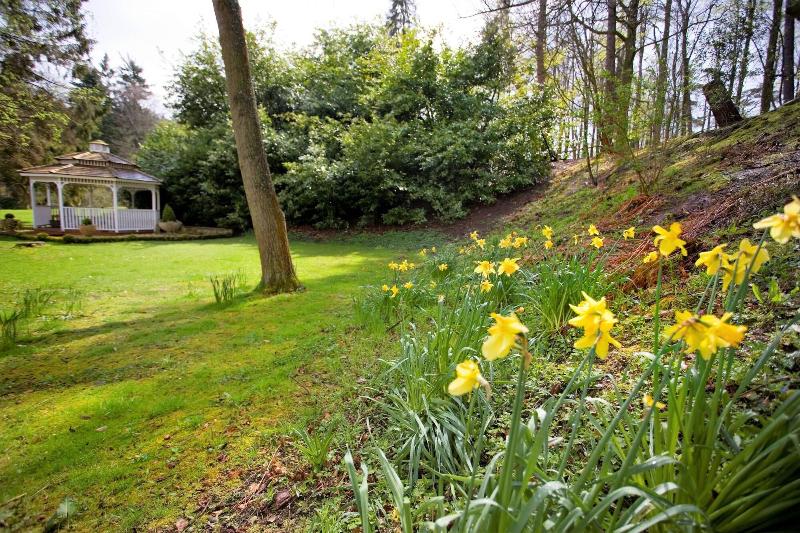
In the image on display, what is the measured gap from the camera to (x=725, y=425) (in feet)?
3.64

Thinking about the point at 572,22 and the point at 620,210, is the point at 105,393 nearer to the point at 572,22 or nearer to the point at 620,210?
the point at 620,210

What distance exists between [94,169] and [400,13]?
1764 cm

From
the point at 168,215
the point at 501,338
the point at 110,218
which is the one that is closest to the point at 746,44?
the point at 501,338

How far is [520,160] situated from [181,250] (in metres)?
9.78

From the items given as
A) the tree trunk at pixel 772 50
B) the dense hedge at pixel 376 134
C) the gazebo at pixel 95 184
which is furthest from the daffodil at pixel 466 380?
the gazebo at pixel 95 184

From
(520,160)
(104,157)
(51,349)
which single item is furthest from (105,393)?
(104,157)

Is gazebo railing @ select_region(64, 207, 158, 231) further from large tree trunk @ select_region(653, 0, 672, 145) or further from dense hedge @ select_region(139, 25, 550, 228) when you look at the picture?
large tree trunk @ select_region(653, 0, 672, 145)

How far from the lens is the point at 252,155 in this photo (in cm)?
496

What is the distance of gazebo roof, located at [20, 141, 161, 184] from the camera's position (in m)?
13.2

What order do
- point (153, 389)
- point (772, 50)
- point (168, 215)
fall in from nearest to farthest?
point (153, 389), point (772, 50), point (168, 215)

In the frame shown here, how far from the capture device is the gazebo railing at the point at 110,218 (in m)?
13.2

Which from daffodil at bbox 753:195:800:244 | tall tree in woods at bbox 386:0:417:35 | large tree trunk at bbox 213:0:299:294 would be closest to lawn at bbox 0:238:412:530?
large tree trunk at bbox 213:0:299:294

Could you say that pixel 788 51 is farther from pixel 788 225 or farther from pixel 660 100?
pixel 788 225

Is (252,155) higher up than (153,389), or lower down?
higher up
